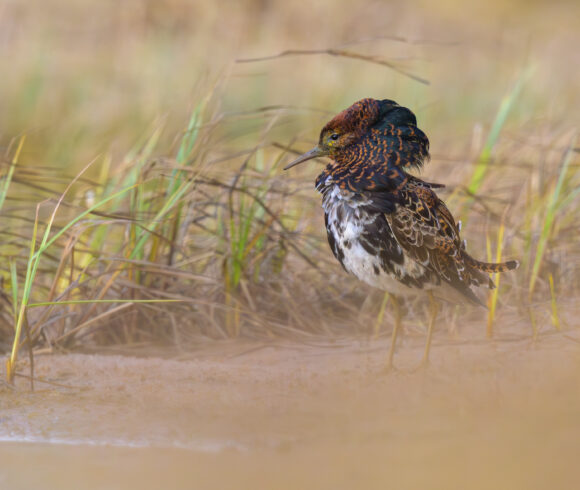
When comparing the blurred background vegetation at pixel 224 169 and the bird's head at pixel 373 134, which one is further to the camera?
the blurred background vegetation at pixel 224 169

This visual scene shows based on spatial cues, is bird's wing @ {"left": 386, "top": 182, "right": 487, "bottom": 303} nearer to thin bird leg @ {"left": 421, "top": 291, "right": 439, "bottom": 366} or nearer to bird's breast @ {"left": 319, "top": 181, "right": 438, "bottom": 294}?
bird's breast @ {"left": 319, "top": 181, "right": 438, "bottom": 294}

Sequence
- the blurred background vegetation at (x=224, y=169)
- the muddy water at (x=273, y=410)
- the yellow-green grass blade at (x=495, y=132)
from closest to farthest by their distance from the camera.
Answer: the muddy water at (x=273, y=410), the blurred background vegetation at (x=224, y=169), the yellow-green grass blade at (x=495, y=132)

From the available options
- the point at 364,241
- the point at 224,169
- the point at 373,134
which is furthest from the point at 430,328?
the point at 224,169

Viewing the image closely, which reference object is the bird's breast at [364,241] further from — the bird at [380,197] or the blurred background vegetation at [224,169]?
the blurred background vegetation at [224,169]

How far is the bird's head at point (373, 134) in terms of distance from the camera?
7.08ft

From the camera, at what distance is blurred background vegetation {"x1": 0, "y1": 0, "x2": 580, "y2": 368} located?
3.06 m

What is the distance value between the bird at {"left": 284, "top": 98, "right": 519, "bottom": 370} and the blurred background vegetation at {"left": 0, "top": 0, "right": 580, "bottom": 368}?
1.18ft

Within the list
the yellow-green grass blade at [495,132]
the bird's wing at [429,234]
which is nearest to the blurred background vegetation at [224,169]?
the yellow-green grass blade at [495,132]

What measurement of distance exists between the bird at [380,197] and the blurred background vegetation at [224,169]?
36cm

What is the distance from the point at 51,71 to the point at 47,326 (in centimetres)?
595

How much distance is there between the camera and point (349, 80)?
27.3 feet

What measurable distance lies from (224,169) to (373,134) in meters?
1.61

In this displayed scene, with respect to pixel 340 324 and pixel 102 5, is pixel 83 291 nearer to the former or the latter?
pixel 340 324

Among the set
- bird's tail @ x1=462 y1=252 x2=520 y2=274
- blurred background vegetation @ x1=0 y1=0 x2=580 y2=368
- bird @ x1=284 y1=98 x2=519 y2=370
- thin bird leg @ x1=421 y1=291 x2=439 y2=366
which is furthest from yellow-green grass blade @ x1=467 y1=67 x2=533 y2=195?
bird @ x1=284 y1=98 x2=519 y2=370
